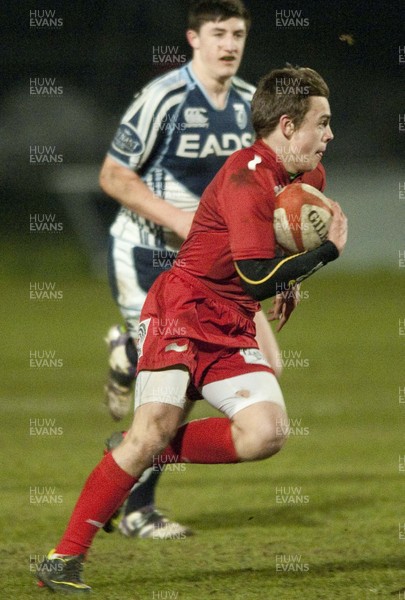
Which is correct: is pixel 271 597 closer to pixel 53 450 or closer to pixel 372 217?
pixel 53 450

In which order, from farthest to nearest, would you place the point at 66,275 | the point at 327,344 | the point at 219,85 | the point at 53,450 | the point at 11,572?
the point at 66,275
the point at 327,344
the point at 53,450
the point at 219,85
the point at 11,572

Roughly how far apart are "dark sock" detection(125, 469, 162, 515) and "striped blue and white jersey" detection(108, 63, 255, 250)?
1.25 m

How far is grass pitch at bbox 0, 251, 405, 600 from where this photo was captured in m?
5.21

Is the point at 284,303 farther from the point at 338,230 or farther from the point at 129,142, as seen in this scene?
the point at 129,142

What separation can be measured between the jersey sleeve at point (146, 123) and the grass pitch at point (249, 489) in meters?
1.90

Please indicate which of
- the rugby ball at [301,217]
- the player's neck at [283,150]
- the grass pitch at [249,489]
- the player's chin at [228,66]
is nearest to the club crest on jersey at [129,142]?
the player's chin at [228,66]

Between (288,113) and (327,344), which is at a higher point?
(288,113)

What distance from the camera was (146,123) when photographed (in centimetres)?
670

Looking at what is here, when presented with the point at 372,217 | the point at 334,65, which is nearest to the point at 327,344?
the point at 372,217

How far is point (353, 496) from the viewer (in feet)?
23.2

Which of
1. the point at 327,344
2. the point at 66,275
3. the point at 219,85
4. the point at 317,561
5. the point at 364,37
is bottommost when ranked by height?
the point at 66,275

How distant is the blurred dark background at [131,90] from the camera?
21.3m

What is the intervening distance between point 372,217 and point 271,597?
16735mm

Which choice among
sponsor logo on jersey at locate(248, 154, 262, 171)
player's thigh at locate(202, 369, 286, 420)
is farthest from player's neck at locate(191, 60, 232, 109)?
player's thigh at locate(202, 369, 286, 420)
